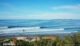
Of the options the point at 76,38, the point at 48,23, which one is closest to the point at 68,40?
the point at 76,38

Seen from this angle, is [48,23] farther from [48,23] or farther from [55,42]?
[55,42]

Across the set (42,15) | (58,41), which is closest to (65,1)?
(42,15)

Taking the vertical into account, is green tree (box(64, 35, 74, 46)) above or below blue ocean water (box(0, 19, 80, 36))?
below

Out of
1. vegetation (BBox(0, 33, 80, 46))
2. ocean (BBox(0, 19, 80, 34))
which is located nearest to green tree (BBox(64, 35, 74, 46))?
vegetation (BBox(0, 33, 80, 46))

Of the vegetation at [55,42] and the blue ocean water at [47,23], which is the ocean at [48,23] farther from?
the vegetation at [55,42]

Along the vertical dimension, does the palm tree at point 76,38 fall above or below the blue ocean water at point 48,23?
below

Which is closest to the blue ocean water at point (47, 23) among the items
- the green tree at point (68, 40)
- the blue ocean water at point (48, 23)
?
the blue ocean water at point (48, 23)

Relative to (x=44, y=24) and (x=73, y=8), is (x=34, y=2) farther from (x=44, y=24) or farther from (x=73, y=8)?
(x=73, y=8)

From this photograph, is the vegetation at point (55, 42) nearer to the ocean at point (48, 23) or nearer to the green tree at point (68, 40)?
the green tree at point (68, 40)

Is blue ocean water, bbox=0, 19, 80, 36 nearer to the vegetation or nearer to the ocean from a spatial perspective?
the ocean
